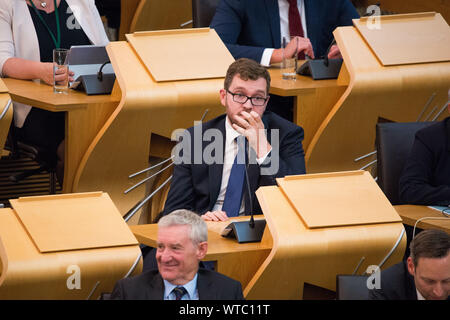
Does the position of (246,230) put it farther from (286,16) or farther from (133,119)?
(286,16)

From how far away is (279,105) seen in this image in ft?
15.7

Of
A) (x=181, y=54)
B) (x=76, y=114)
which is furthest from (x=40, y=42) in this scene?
(x=181, y=54)

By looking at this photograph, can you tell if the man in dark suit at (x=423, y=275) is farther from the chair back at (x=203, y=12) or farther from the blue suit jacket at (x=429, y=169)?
the chair back at (x=203, y=12)

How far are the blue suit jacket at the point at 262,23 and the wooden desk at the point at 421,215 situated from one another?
1.48 meters

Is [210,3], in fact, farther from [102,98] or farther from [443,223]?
[443,223]

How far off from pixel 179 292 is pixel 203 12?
2680 mm

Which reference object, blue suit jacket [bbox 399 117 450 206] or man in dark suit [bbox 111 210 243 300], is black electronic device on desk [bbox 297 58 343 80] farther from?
man in dark suit [bbox 111 210 243 300]

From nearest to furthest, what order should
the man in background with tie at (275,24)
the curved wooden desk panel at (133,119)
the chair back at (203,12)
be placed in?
the curved wooden desk panel at (133,119), the man in background with tie at (275,24), the chair back at (203,12)

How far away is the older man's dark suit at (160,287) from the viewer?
277 centimetres

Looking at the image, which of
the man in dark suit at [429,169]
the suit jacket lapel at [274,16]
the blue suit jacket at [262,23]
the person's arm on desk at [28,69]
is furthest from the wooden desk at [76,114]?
the man in dark suit at [429,169]

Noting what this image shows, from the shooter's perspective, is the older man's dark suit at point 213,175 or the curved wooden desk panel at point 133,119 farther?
the curved wooden desk panel at point 133,119

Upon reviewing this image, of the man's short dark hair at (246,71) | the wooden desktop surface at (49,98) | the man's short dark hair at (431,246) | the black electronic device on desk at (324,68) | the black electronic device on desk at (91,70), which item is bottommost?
the man's short dark hair at (431,246)

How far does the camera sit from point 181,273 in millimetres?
2850
